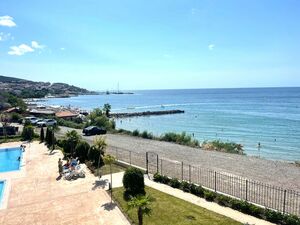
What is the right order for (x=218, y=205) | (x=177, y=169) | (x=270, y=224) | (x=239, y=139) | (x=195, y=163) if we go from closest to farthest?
(x=270, y=224) < (x=218, y=205) < (x=177, y=169) < (x=195, y=163) < (x=239, y=139)

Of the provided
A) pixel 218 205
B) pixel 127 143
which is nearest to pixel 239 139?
pixel 127 143

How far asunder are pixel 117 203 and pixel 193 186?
4251 millimetres

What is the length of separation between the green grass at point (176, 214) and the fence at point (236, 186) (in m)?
2.39

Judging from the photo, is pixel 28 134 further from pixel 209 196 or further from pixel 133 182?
pixel 209 196

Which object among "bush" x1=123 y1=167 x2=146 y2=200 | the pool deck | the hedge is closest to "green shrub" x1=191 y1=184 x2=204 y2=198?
the hedge

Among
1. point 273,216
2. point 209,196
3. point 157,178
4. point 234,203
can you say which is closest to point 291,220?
point 273,216

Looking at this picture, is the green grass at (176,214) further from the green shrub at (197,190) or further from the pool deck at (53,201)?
the green shrub at (197,190)

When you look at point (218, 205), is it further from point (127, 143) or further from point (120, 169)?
point (127, 143)

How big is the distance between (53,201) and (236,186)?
10175 millimetres

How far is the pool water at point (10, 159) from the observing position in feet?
79.8

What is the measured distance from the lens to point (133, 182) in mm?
15070

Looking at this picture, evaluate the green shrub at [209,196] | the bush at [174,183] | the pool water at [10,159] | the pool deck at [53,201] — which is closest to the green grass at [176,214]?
the pool deck at [53,201]

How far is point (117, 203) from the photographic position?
14.8 meters

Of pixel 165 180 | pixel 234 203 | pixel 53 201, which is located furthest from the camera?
pixel 165 180
